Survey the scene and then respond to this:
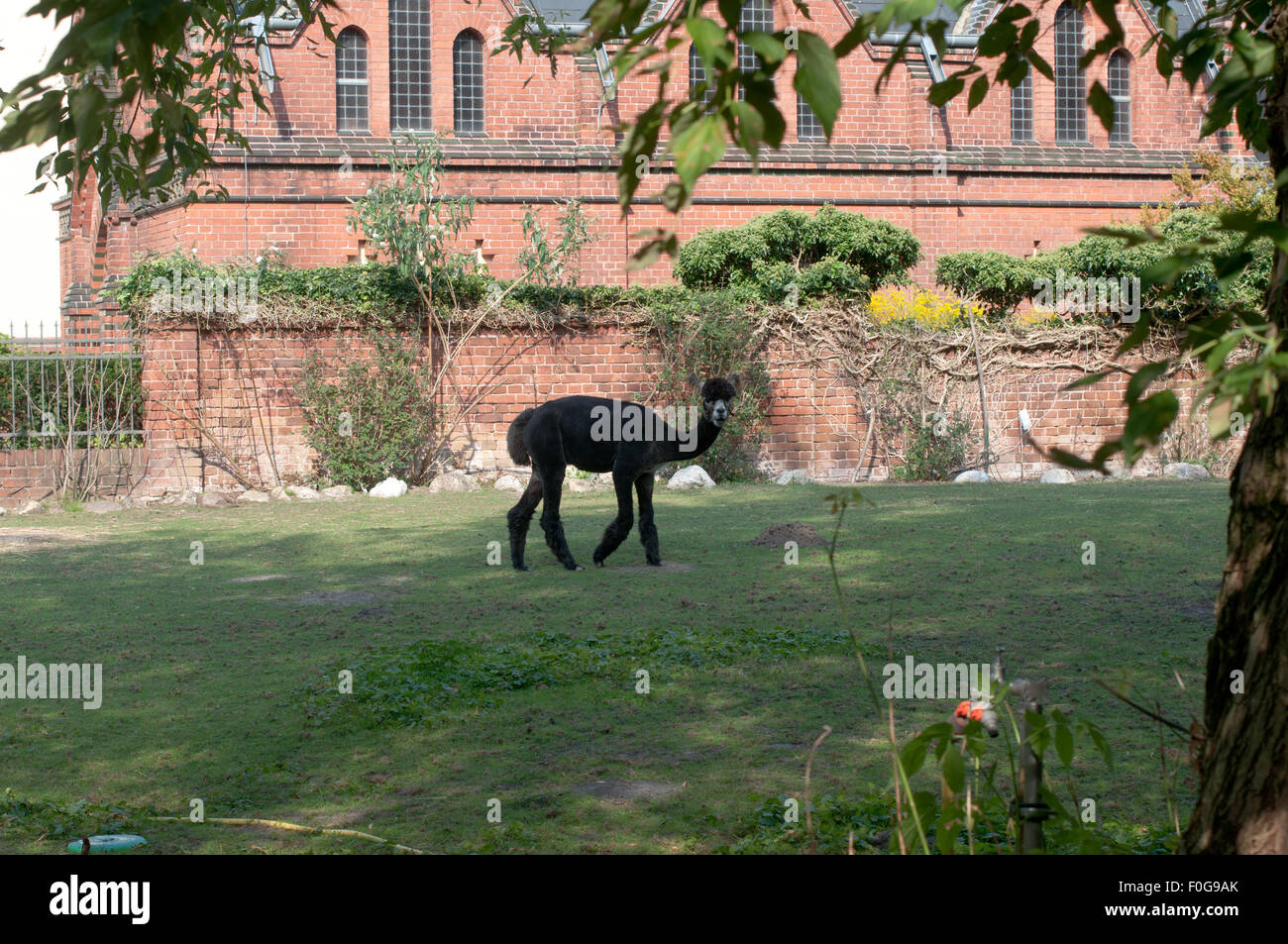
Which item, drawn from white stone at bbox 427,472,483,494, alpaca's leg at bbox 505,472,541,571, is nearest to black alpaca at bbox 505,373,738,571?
alpaca's leg at bbox 505,472,541,571

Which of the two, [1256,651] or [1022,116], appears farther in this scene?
[1022,116]

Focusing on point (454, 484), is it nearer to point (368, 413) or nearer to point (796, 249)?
point (368, 413)

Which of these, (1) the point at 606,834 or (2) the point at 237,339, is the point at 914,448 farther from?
(1) the point at 606,834

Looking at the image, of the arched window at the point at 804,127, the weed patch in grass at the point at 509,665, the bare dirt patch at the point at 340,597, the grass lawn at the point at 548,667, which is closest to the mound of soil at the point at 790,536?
the grass lawn at the point at 548,667

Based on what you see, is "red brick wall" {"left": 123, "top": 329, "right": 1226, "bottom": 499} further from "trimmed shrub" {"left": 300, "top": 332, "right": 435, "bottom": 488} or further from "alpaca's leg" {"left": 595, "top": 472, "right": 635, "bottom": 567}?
"alpaca's leg" {"left": 595, "top": 472, "right": 635, "bottom": 567}

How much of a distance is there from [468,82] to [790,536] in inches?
791

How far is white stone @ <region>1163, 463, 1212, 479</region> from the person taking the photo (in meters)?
21.4

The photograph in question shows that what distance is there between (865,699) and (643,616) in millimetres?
2839

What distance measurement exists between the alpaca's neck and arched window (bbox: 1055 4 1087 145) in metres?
25.1

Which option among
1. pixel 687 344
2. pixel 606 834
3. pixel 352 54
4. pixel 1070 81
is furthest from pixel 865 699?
pixel 1070 81

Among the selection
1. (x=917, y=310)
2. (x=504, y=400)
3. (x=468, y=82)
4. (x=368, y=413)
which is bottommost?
(x=368, y=413)

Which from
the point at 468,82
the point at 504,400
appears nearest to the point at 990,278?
the point at 504,400

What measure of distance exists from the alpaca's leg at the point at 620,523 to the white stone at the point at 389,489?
9364 millimetres

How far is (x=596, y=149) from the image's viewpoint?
29297mm
